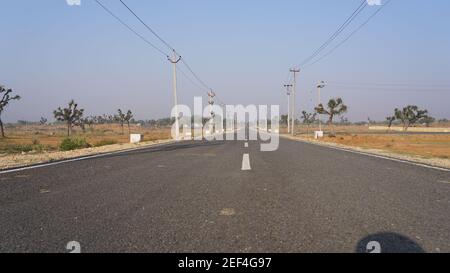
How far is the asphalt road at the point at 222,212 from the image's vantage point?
369cm

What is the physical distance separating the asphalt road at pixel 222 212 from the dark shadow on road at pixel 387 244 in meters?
0.01

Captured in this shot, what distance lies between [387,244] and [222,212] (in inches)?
82.9

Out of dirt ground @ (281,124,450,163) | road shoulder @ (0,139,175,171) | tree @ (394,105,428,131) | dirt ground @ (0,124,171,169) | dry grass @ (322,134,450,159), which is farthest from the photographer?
tree @ (394,105,428,131)

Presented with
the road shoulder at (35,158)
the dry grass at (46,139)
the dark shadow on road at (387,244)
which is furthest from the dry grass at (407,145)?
the dry grass at (46,139)

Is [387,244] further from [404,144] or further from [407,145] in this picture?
[404,144]

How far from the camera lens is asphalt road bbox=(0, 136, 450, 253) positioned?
12.1 feet

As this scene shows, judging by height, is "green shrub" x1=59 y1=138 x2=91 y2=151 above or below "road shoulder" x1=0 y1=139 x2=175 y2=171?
below

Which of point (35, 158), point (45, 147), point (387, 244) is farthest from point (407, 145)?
point (387, 244)

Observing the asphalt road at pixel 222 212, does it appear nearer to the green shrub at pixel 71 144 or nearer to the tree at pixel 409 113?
the green shrub at pixel 71 144

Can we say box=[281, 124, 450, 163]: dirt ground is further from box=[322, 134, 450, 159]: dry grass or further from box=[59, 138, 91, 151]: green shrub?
box=[59, 138, 91, 151]: green shrub

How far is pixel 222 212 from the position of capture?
5016 millimetres

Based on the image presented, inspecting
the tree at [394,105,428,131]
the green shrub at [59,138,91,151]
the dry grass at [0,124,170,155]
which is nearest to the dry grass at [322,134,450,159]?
the green shrub at [59,138,91,151]

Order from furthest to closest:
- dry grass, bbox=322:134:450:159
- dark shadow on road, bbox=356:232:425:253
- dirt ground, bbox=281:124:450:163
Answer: dry grass, bbox=322:134:450:159, dirt ground, bbox=281:124:450:163, dark shadow on road, bbox=356:232:425:253

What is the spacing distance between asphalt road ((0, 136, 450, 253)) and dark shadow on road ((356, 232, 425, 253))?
0.01 metres
